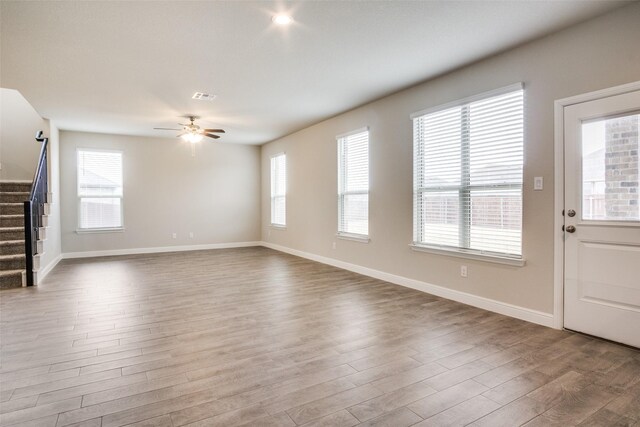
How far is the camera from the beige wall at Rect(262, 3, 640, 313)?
9.57 ft

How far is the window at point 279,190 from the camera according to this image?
8141 mm

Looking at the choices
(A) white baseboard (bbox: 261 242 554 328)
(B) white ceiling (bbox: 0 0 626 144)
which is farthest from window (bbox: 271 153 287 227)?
Answer: (B) white ceiling (bbox: 0 0 626 144)

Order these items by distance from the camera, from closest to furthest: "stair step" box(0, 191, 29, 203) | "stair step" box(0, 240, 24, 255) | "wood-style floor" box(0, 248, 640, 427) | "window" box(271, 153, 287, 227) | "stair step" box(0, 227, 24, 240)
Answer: "wood-style floor" box(0, 248, 640, 427)
"stair step" box(0, 240, 24, 255)
"stair step" box(0, 227, 24, 240)
"stair step" box(0, 191, 29, 203)
"window" box(271, 153, 287, 227)

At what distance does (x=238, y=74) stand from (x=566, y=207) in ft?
12.1

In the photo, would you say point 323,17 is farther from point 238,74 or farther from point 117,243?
point 117,243

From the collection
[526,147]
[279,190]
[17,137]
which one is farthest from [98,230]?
[526,147]

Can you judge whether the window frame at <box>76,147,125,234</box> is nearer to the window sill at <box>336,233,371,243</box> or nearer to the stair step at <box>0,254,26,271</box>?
the stair step at <box>0,254,26,271</box>

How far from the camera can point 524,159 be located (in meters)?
3.40

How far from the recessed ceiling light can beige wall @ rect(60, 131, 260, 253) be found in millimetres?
6130

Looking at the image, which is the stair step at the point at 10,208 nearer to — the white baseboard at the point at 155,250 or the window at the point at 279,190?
the white baseboard at the point at 155,250

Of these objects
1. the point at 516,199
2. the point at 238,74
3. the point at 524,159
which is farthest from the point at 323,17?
the point at 516,199

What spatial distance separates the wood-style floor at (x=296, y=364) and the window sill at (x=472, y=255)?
1.79 ft

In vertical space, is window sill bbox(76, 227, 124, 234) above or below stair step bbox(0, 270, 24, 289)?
above

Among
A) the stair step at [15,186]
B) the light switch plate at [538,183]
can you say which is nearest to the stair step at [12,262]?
the stair step at [15,186]
